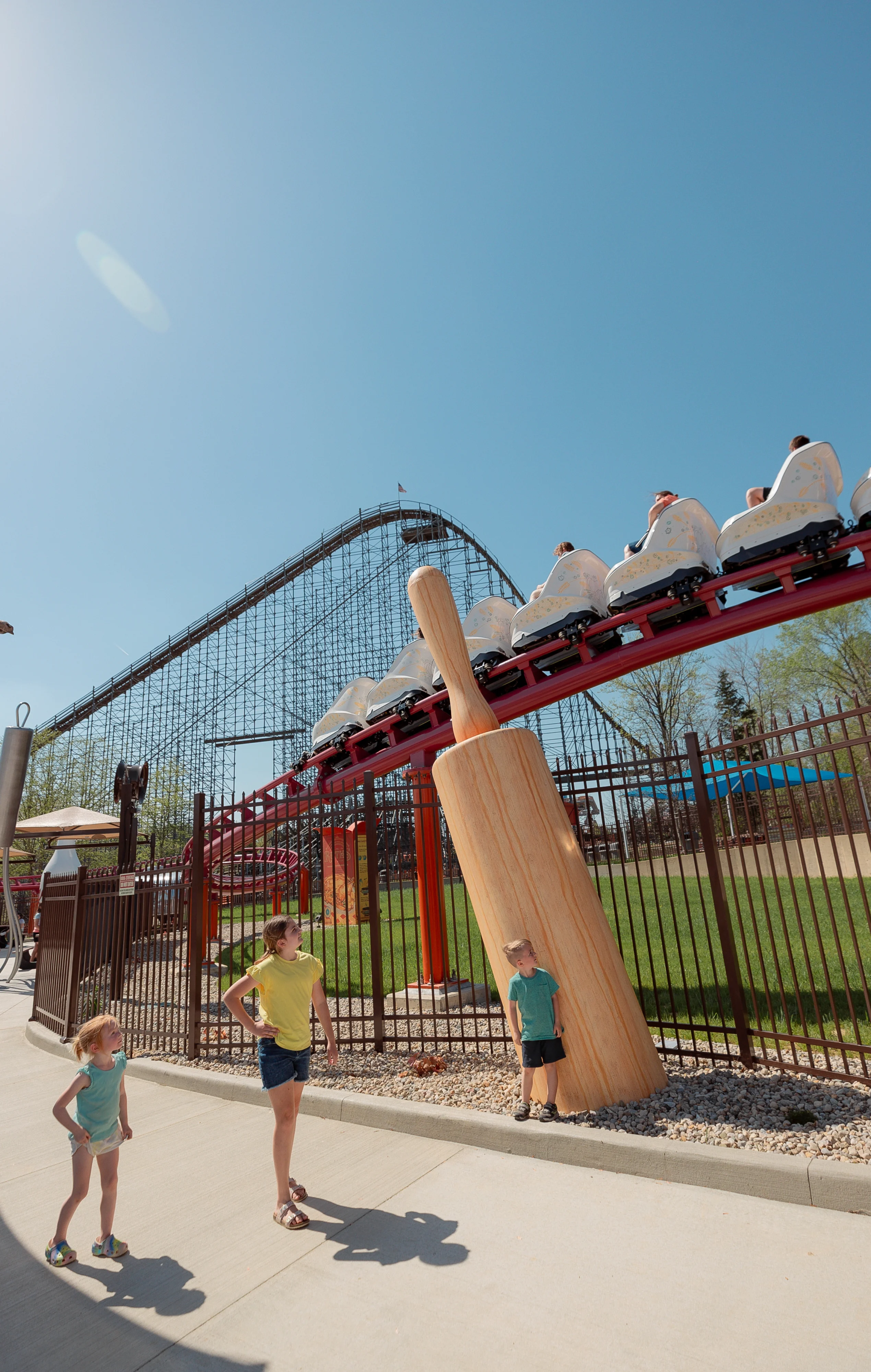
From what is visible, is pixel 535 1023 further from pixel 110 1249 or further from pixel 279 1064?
pixel 110 1249

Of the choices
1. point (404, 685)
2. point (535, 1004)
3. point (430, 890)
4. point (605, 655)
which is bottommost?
point (535, 1004)

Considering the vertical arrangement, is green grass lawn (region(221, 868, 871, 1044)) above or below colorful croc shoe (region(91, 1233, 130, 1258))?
above

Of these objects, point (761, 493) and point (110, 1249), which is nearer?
point (110, 1249)

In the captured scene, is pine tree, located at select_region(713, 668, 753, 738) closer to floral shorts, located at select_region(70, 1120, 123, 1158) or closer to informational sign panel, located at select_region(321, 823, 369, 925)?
informational sign panel, located at select_region(321, 823, 369, 925)

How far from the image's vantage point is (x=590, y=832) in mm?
5359

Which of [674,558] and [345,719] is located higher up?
[674,558]

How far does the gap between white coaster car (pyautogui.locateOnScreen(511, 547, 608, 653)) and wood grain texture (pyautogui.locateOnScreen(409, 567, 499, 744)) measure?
79.7 inches

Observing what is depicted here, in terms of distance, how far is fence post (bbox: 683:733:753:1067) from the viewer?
448 centimetres

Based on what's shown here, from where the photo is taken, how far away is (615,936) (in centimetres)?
678

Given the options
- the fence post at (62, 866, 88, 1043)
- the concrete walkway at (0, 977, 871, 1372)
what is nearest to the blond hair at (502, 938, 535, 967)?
the concrete walkway at (0, 977, 871, 1372)

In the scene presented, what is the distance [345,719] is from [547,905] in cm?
478

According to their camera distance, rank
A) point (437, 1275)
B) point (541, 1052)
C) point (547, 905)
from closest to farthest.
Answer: point (437, 1275)
point (541, 1052)
point (547, 905)

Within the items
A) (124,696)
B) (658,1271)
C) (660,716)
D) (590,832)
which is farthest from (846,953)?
(124,696)

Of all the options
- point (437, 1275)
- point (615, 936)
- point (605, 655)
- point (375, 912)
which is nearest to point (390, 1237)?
point (437, 1275)
